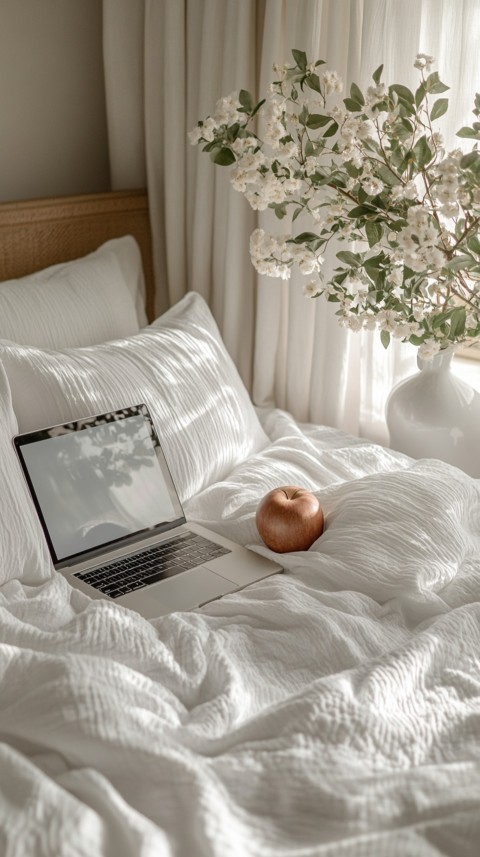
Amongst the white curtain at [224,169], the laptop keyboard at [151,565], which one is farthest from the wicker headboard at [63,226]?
the laptop keyboard at [151,565]

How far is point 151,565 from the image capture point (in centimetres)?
149

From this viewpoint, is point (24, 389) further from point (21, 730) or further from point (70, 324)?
point (21, 730)

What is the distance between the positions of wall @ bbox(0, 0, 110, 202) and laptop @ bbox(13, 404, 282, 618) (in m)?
0.93

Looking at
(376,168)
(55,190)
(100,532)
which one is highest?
(376,168)

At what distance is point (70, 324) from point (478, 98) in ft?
3.10

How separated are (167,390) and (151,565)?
40 cm

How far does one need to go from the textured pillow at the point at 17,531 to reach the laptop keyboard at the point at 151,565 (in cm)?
8

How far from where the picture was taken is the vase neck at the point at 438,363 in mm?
1744

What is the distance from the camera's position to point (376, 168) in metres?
1.53

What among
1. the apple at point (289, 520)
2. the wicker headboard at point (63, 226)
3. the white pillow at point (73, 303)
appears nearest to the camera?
the apple at point (289, 520)

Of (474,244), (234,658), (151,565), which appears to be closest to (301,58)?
(474,244)

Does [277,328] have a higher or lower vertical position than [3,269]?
lower

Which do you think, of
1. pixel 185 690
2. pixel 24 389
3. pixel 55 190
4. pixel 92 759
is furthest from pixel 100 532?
pixel 55 190

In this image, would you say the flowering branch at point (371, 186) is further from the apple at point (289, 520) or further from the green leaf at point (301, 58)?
the apple at point (289, 520)
